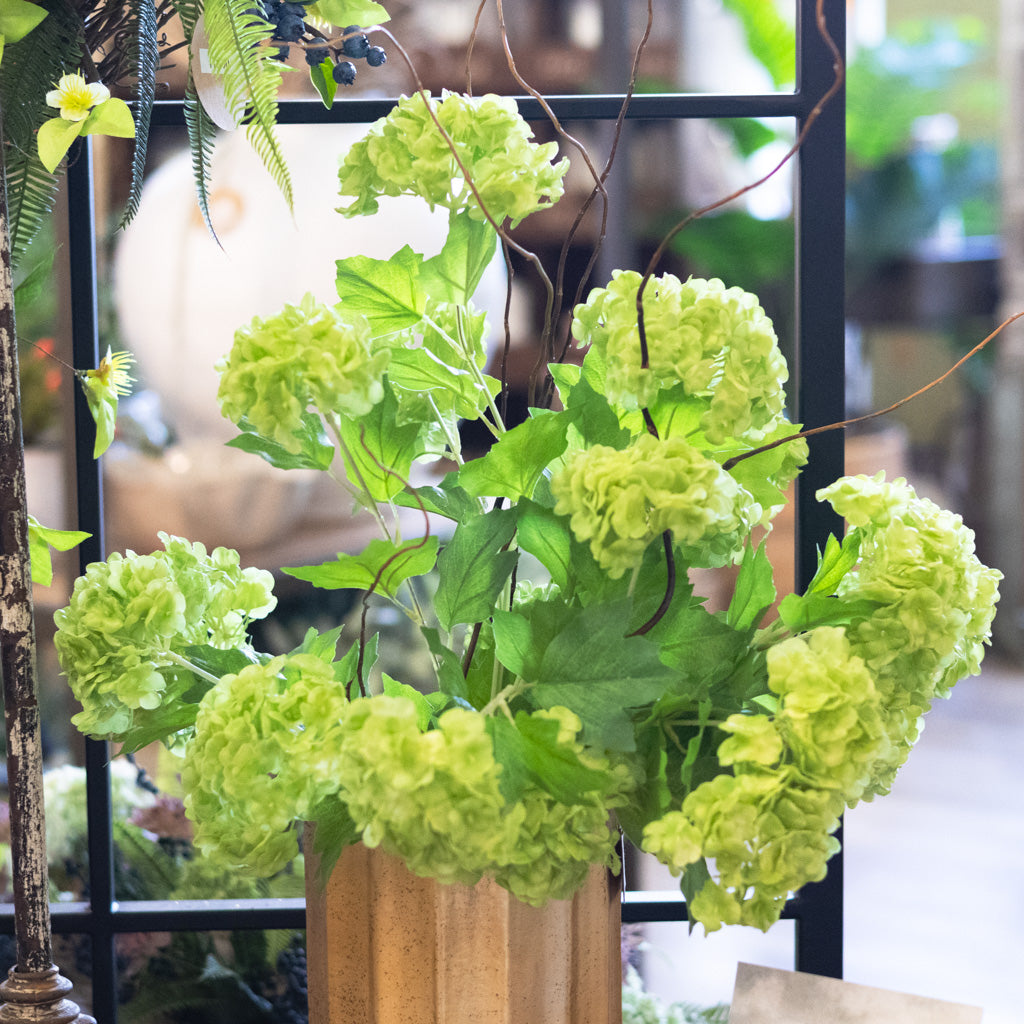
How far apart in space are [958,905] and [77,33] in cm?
268

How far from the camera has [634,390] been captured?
0.50 m

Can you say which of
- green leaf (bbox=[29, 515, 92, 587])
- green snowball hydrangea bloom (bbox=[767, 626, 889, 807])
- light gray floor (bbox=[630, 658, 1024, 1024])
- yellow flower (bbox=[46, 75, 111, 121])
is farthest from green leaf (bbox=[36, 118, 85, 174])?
light gray floor (bbox=[630, 658, 1024, 1024])

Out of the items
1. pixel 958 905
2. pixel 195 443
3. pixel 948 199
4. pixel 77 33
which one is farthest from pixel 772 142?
pixel 77 33

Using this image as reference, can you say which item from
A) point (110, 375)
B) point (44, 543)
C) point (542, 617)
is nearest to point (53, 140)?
point (110, 375)

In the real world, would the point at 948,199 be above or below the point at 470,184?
above

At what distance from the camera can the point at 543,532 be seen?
0.54 m

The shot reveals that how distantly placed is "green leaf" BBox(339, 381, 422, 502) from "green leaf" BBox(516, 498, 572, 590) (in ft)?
0.21

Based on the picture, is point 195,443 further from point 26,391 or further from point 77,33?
point 77,33

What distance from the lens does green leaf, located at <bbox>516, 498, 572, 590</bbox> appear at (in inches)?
21.2

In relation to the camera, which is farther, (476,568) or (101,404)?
(101,404)

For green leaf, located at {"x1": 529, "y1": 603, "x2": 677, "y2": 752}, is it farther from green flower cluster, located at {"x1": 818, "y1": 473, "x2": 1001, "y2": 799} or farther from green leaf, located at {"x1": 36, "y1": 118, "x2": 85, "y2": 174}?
green leaf, located at {"x1": 36, "y1": 118, "x2": 85, "y2": 174}

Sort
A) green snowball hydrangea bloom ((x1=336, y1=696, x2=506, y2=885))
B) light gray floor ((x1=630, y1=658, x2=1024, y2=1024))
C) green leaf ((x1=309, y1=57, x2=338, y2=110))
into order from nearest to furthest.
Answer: green snowball hydrangea bloom ((x1=336, y1=696, x2=506, y2=885)), green leaf ((x1=309, y1=57, x2=338, y2=110)), light gray floor ((x1=630, y1=658, x2=1024, y2=1024))

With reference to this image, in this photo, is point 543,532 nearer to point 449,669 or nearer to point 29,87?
point 449,669

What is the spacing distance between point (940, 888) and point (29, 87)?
277cm
